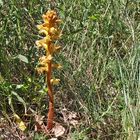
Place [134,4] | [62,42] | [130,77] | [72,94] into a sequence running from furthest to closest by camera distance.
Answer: [134,4] < [62,42] < [72,94] < [130,77]

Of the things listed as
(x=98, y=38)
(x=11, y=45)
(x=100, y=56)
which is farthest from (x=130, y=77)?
(x=11, y=45)

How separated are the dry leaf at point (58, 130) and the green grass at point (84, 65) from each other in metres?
0.06

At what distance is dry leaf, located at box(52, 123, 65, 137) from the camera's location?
2246 mm

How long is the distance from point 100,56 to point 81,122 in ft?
1.55

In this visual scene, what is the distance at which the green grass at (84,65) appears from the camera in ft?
7.29

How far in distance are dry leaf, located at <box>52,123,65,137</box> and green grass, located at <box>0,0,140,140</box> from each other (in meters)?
0.06

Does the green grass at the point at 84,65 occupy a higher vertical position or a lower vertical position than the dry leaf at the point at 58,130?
higher

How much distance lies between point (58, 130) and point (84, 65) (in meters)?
0.45

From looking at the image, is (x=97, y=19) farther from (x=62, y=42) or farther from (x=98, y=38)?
(x=62, y=42)

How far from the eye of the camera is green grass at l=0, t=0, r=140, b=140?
87.4 inches

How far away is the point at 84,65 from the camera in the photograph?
2.48 m

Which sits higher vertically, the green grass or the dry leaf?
the green grass

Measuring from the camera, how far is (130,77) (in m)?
2.25

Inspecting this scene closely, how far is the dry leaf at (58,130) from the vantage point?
7.37ft
